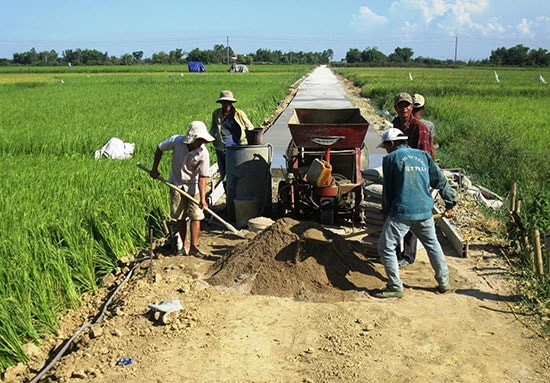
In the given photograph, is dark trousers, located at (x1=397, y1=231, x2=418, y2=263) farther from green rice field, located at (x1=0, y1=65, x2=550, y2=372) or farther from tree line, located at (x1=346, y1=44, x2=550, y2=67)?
tree line, located at (x1=346, y1=44, x2=550, y2=67)

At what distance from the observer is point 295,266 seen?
229 inches

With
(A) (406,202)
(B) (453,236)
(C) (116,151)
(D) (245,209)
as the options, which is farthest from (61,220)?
(C) (116,151)

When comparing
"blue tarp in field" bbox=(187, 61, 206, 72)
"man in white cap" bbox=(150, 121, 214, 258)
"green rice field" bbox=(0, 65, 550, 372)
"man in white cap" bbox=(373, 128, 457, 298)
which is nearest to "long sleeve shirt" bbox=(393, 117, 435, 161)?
"man in white cap" bbox=(373, 128, 457, 298)

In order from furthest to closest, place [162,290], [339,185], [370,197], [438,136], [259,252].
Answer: [438,136]
[339,185]
[370,197]
[259,252]
[162,290]

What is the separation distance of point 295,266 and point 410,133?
1.86m

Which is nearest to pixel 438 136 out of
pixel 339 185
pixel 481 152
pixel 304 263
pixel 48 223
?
pixel 481 152

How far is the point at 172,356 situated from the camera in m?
4.45

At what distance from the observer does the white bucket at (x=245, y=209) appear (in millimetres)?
7945

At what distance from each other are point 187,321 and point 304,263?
55.5 inches

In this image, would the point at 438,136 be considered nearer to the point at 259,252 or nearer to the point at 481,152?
the point at 481,152

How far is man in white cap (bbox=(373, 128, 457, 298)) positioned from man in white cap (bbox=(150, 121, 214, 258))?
78.5 inches

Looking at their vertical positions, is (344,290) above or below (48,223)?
below

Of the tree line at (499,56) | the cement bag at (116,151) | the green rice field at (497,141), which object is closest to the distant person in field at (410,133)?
the green rice field at (497,141)

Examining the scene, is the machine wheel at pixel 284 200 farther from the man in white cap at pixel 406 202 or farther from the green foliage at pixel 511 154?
the green foliage at pixel 511 154
